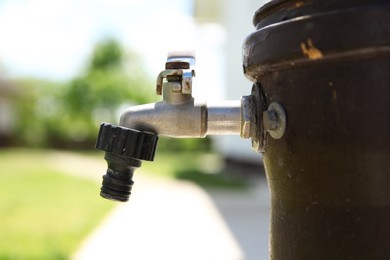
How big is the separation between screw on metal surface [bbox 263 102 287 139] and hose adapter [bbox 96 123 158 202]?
211 millimetres

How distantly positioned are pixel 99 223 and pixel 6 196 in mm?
2458

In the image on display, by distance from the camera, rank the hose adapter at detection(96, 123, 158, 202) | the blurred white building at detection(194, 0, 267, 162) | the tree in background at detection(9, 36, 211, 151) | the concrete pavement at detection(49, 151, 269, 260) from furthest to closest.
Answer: the tree in background at detection(9, 36, 211, 151), the blurred white building at detection(194, 0, 267, 162), the concrete pavement at detection(49, 151, 269, 260), the hose adapter at detection(96, 123, 158, 202)

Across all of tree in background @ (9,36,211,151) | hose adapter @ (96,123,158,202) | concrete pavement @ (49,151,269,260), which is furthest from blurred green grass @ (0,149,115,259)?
tree in background @ (9,36,211,151)

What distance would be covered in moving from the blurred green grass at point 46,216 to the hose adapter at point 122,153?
291 centimetres

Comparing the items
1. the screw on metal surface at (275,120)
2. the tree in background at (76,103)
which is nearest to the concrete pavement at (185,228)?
the screw on metal surface at (275,120)

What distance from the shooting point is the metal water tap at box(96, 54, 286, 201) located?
92 centimetres

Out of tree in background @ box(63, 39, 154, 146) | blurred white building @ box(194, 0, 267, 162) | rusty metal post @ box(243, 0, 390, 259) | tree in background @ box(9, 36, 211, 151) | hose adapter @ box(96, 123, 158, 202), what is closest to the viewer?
rusty metal post @ box(243, 0, 390, 259)

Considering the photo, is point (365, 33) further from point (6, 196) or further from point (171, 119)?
point (6, 196)

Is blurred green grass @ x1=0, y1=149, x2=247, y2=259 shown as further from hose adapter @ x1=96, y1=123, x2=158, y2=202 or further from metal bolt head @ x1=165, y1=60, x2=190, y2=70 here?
metal bolt head @ x1=165, y1=60, x2=190, y2=70

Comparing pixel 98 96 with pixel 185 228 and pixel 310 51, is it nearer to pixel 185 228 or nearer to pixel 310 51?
pixel 185 228

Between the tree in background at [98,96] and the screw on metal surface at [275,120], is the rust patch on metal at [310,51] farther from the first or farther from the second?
the tree in background at [98,96]

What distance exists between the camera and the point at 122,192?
0.95 metres

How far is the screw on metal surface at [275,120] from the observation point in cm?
84

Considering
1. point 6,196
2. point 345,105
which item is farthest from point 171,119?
point 6,196
